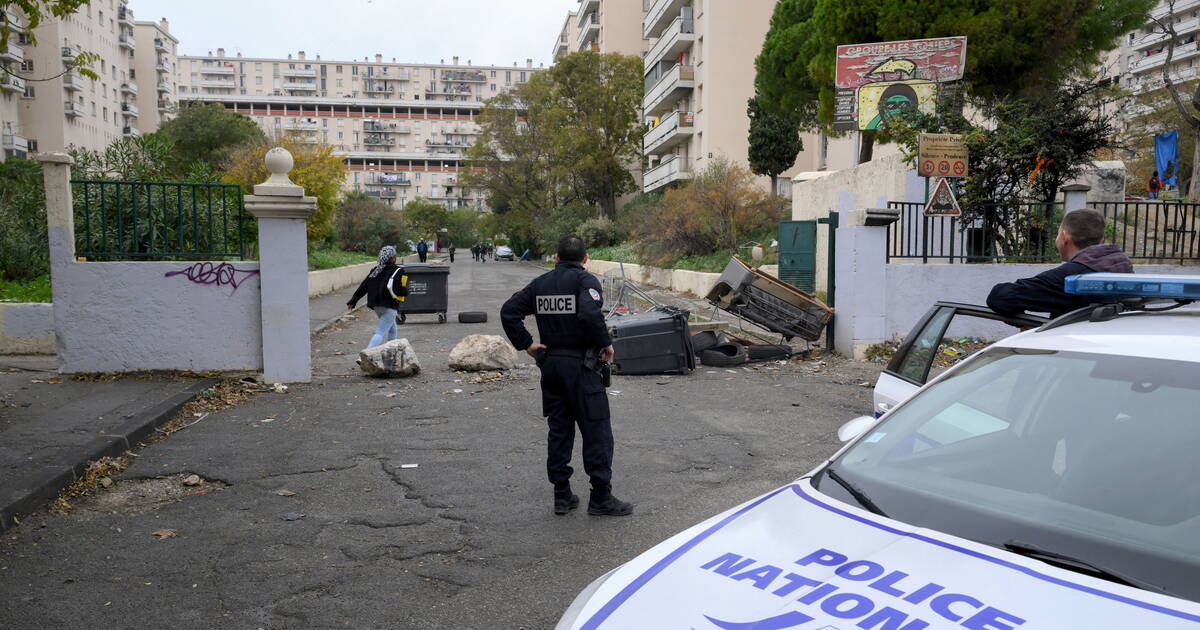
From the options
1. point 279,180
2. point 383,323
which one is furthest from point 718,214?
point 279,180

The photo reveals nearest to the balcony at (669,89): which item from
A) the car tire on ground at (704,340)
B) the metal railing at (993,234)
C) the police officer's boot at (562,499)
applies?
the metal railing at (993,234)

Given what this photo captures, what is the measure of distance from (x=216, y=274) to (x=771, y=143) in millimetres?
30163

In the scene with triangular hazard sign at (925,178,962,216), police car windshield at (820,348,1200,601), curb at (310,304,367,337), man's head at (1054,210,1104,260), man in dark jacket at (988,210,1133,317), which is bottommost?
curb at (310,304,367,337)

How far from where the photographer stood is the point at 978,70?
20156 millimetres

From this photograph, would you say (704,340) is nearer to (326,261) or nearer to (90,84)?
(326,261)

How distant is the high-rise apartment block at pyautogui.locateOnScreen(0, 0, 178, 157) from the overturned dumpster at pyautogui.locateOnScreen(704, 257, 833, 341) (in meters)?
46.1

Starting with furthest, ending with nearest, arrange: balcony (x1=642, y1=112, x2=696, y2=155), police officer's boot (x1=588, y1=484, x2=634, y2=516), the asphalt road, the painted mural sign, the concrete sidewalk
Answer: balcony (x1=642, y1=112, x2=696, y2=155) → the painted mural sign → the concrete sidewalk → police officer's boot (x1=588, y1=484, x2=634, y2=516) → the asphalt road

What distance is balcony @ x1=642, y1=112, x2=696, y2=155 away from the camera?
46.5 m

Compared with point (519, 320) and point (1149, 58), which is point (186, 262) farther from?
point (1149, 58)

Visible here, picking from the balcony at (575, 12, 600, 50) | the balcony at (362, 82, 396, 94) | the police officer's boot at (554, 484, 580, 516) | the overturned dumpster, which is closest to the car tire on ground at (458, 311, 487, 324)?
the overturned dumpster

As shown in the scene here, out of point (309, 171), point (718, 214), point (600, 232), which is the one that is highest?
point (309, 171)

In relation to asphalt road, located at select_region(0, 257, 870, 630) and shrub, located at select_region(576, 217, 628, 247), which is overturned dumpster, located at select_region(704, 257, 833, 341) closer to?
asphalt road, located at select_region(0, 257, 870, 630)

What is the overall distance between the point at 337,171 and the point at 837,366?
2305 cm

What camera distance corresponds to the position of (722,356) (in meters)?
11.5
